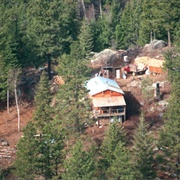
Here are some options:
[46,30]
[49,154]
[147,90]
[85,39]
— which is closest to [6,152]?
[49,154]

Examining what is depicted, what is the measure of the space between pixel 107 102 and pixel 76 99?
673cm

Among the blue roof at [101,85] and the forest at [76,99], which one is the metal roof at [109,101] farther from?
the forest at [76,99]

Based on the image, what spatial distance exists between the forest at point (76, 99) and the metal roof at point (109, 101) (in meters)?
3.90

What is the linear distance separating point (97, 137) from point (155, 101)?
8.92 meters

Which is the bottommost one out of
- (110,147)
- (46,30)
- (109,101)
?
(110,147)

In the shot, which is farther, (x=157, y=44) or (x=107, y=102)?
(x=157, y=44)

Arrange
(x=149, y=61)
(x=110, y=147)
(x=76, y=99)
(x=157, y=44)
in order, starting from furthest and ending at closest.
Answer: (x=157, y=44) < (x=149, y=61) < (x=76, y=99) < (x=110, y=147)

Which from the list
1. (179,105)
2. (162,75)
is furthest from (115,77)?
(179,105)

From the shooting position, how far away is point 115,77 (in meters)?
64.6

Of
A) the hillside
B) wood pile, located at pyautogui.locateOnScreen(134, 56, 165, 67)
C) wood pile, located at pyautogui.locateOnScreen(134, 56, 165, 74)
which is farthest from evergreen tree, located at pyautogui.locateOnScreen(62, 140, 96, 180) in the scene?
wood pile, located at pyautogui.locateOnScreen(134, 56, 165, 67)

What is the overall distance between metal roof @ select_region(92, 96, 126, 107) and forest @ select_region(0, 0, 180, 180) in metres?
3.90

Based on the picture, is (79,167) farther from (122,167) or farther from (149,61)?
(149,61)

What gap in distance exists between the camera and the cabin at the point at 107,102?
180 feet

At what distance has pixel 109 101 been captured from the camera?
55344 millimetres
